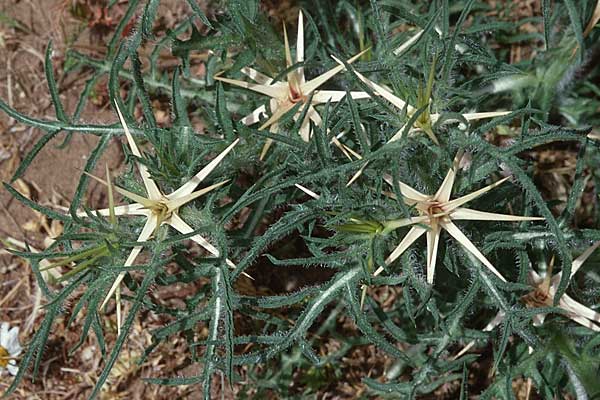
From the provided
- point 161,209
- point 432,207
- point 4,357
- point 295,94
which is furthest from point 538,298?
point 4,357

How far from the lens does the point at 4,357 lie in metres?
3.15

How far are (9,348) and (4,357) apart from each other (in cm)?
7

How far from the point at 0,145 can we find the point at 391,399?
2102 mm

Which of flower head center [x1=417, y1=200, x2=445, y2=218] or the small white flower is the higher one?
flower head center [x1=417, y1=200, x2=445, y2=218]

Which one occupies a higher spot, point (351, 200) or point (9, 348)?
point (351, 200)

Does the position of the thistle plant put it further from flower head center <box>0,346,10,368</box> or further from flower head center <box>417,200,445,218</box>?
flower head center <box>0,346,10,368</box>

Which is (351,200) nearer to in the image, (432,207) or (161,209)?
(432,207)

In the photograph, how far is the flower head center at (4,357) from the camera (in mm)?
3135

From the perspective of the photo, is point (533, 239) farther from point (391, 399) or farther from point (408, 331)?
point (391, 399)

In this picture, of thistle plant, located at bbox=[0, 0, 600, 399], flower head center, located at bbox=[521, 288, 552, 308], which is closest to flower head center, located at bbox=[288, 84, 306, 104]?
thistle plant, located at bbox=[0, 0, 600, 399]

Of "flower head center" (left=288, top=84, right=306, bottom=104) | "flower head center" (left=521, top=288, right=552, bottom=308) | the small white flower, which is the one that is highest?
"flower head center" (left=288, top=84, right=306, bottom=104)

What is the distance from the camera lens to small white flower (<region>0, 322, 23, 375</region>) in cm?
316

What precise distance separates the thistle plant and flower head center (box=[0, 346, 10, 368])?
0.98m

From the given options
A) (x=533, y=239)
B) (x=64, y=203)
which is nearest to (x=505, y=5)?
(x=533, y=239)
